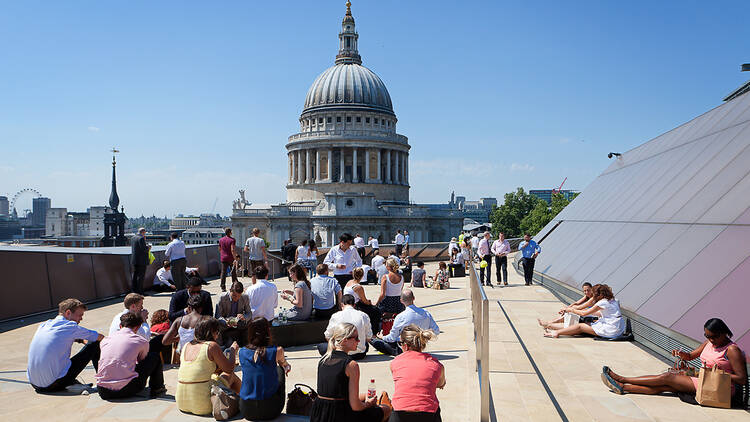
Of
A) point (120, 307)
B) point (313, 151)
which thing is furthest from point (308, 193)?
point (120, 307)

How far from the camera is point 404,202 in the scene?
324 feet

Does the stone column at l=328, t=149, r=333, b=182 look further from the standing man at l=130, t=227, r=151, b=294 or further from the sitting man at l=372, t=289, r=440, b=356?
the sitting man at l=372, t=289, r=440, b=356

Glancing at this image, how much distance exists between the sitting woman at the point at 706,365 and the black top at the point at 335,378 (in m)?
4.15

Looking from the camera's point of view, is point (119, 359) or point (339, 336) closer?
point (339, 336)

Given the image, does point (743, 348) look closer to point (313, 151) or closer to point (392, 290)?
point (392, 290)

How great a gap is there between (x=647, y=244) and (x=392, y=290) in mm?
6528

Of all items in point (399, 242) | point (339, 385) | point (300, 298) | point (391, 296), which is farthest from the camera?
point (399, 242)

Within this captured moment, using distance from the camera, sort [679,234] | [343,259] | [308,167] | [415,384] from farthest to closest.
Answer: [308,167] → [343,259] → [679,234] → [415,384]

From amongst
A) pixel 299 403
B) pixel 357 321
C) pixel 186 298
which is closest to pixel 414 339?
pixel 299 403

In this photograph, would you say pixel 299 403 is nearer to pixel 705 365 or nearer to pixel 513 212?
pixel 705 365

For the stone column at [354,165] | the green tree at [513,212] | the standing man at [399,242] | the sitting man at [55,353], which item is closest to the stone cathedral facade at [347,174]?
the stone column at [354,165]

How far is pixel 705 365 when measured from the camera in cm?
721

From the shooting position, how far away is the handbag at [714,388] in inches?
275

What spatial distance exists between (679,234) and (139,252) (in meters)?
15.0
